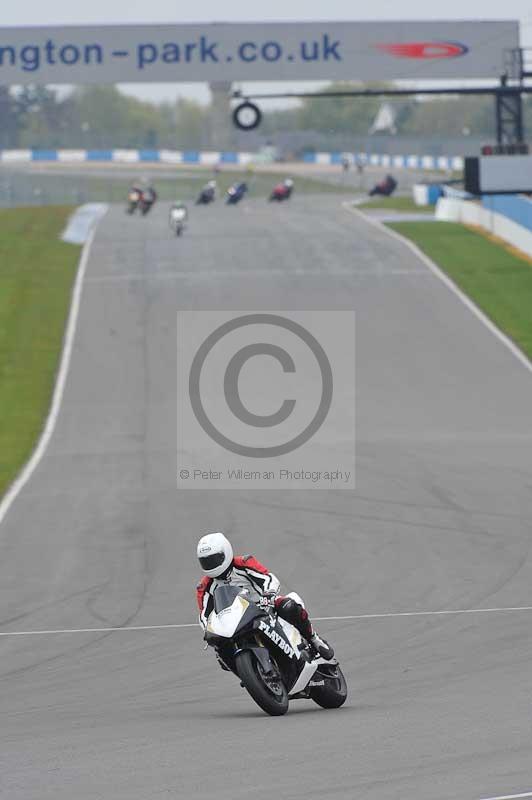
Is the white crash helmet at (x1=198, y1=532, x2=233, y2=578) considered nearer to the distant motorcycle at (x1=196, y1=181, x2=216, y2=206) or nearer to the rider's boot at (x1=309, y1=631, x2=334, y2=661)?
the rider's boot at (x1=309, y1=631, x2=334, y2=661)

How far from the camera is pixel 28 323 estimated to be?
3666 cm

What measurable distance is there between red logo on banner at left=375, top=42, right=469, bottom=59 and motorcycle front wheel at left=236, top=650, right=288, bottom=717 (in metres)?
31.0

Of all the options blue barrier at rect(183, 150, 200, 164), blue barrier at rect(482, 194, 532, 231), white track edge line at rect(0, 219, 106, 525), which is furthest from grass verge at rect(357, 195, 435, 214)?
blue barrier at rect(183, 150, 200, 164)

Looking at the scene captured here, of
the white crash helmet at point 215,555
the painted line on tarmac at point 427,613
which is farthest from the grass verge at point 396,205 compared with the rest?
the white crash helmet at point 215,555

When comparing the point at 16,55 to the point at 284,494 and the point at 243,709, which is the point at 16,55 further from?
the point at 243,709

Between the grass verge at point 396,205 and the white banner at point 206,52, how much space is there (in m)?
23.6

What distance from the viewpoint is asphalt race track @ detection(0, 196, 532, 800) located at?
7246 millimetres

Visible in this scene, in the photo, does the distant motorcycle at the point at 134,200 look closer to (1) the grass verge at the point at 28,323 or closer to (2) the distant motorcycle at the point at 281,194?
(1) the grass verge at the point at 28,323

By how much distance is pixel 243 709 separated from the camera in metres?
9.55

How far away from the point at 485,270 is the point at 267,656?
112ft

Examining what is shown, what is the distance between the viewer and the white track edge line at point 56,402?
69.8ft

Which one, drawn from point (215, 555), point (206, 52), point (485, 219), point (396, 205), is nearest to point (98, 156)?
point (396, 205)

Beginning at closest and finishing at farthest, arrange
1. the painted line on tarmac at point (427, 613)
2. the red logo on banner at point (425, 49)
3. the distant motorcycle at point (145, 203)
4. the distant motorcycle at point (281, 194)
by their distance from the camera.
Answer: the painted line on tarmac at point (427, 613) < the red logo on banner at point (425, 49) < the distant motorcycle at point (145, 203) < the distant motorcycle at point (281, 194)

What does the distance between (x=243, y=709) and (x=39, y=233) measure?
45.7 meters
